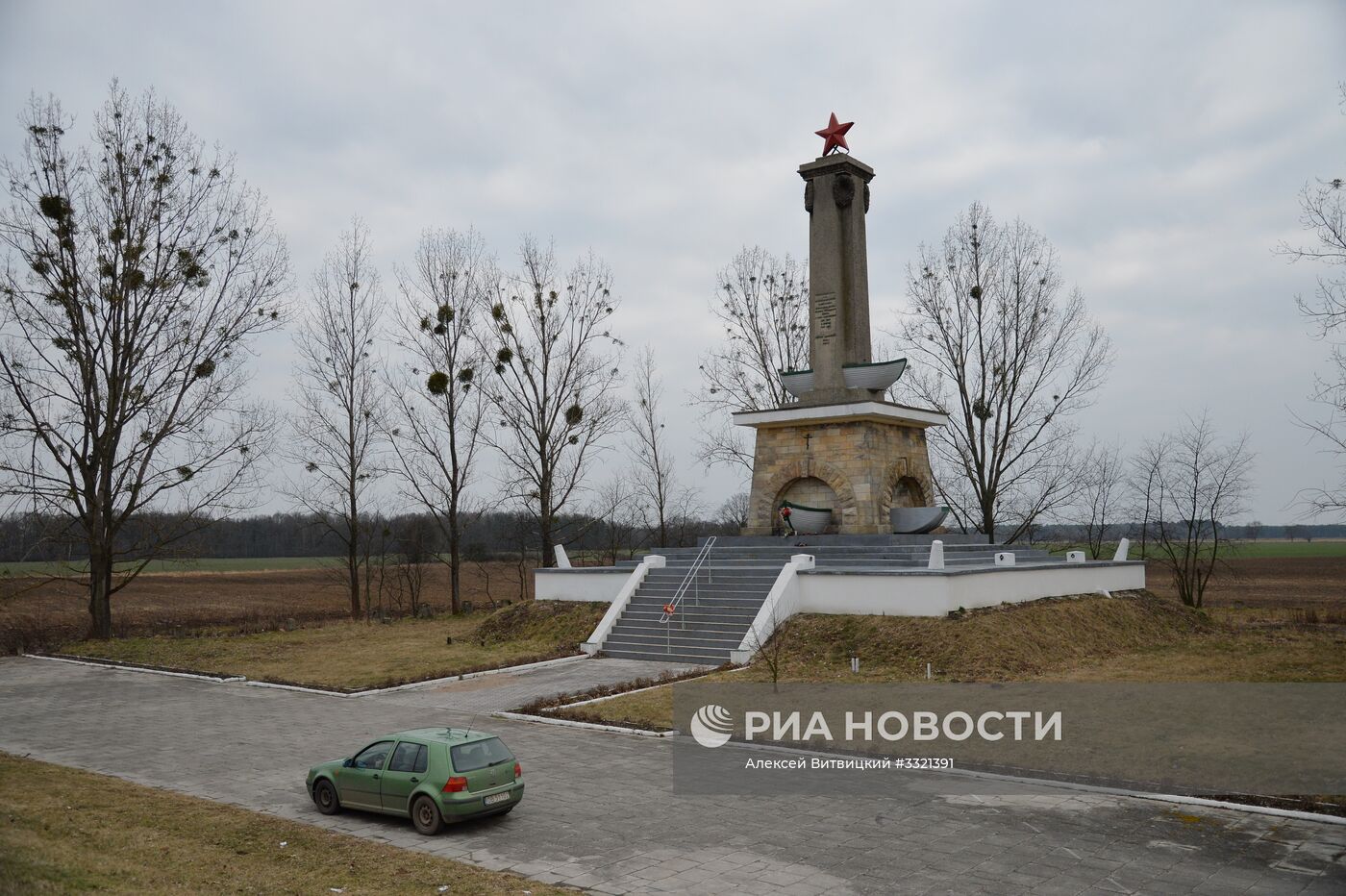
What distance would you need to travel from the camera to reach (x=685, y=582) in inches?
818

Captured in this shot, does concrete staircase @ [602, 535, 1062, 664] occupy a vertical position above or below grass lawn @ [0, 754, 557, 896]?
above

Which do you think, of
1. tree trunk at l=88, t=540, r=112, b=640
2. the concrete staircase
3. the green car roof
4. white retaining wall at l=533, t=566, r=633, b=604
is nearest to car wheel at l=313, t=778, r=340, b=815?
the green car roof

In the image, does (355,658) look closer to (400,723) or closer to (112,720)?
(112,720)

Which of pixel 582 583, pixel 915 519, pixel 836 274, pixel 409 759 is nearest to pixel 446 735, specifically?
pixel 409 759

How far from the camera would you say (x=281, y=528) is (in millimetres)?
81500

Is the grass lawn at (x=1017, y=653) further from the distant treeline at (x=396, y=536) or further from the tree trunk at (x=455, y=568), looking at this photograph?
the tree trunk at (x=455, y=568)

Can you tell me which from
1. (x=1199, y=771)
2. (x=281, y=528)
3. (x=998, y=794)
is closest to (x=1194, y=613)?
(x=1199, y=771)

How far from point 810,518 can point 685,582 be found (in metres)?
3.89

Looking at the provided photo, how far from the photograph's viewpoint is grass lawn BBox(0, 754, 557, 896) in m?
7.27

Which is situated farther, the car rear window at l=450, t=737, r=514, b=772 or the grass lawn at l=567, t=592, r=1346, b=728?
the grass lawn at l=567, t=592, r=1346, b=728

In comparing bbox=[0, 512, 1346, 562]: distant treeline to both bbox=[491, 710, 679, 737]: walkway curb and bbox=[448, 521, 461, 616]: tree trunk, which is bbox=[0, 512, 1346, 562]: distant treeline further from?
bbox=[491, 710, 679, 737]: walkway curb

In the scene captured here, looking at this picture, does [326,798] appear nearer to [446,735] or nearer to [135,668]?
[446,735]

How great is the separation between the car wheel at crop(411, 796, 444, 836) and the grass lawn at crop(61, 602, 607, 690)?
8755mm

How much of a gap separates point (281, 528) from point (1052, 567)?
73944 millimetres
